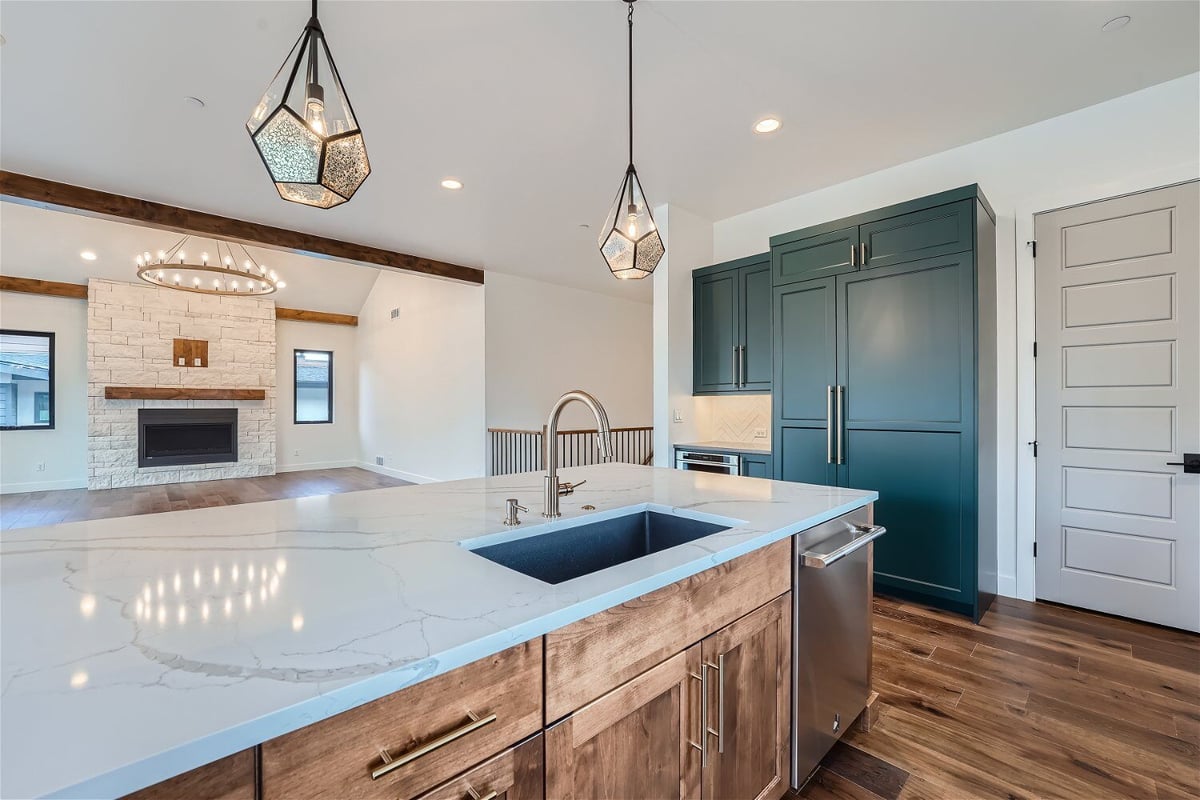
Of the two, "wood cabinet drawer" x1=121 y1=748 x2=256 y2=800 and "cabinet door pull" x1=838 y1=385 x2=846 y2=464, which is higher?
"cabinet door pull" x1=838 y1=385 x2=846 y2=464

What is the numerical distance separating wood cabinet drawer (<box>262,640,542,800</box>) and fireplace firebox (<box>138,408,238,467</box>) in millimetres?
9326

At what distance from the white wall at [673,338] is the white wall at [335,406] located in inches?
296

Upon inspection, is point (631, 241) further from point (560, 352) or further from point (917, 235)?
point (560, 352)

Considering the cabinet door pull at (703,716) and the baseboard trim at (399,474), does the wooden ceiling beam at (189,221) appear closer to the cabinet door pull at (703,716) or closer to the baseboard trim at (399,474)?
the baseboard trim at (399,474)

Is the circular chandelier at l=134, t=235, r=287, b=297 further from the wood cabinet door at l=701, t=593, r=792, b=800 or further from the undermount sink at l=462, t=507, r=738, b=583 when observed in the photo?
the wood cabinet door at l=701, t=593, r=792, b=800

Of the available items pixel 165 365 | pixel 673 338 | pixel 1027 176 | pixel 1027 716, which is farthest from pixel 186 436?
pixel 1027 176

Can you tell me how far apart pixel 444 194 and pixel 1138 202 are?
4.44 metres

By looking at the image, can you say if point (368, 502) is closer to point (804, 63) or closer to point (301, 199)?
point (301, 199)

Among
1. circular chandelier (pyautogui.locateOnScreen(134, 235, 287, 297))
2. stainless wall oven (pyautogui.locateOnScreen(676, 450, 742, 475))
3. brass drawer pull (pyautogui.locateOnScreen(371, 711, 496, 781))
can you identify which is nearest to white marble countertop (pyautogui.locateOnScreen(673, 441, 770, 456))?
→ stainless wall oven (pyautogui.locateOnScreen(676, 450, 742, 475))

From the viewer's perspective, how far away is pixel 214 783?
57 centimetres

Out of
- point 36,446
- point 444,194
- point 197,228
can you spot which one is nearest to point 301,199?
point 444,194

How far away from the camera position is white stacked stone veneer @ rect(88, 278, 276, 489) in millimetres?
7215

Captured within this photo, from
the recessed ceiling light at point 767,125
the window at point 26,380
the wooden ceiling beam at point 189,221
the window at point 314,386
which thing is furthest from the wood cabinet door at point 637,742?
the window at point 314,386

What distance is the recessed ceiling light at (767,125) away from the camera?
122 inches
